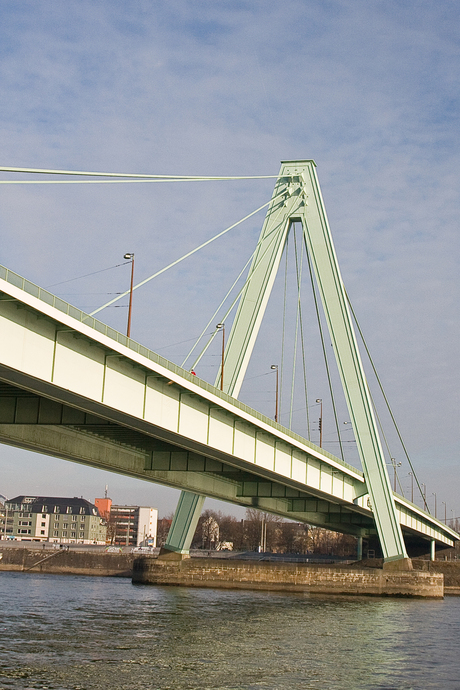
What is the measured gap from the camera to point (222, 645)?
25734 mm

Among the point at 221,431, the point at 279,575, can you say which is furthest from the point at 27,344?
the point at 279,575

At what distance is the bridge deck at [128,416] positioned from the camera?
69.1 ft

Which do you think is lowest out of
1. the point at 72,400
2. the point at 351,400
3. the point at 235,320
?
the point at 72,400

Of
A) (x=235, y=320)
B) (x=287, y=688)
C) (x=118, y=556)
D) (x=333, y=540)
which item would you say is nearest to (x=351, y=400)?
(x=235, y=320)

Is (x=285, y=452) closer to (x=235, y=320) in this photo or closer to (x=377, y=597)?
(x=235, y=320)

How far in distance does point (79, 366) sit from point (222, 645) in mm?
10288

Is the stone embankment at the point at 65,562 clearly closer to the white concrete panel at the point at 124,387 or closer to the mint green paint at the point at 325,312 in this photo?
the mint green paint at the point at 325,312

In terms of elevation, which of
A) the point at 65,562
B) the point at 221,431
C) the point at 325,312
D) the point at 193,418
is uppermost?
the point at 325,312

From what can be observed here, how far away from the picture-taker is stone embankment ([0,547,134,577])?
91.0m

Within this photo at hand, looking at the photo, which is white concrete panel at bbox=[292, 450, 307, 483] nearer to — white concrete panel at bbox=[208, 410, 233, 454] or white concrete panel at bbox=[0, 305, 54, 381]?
Answer: white concrete panel at bbox=[208, 410, 233, 454]

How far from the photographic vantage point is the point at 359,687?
18859 millimetres

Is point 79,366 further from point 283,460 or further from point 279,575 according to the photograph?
point 279,575

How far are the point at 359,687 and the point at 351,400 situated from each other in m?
29.3

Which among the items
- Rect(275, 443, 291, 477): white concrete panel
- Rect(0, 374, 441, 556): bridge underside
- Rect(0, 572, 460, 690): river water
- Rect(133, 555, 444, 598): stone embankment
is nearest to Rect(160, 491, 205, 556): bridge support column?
Rect(133, 555, 444, 598): stone embankment
